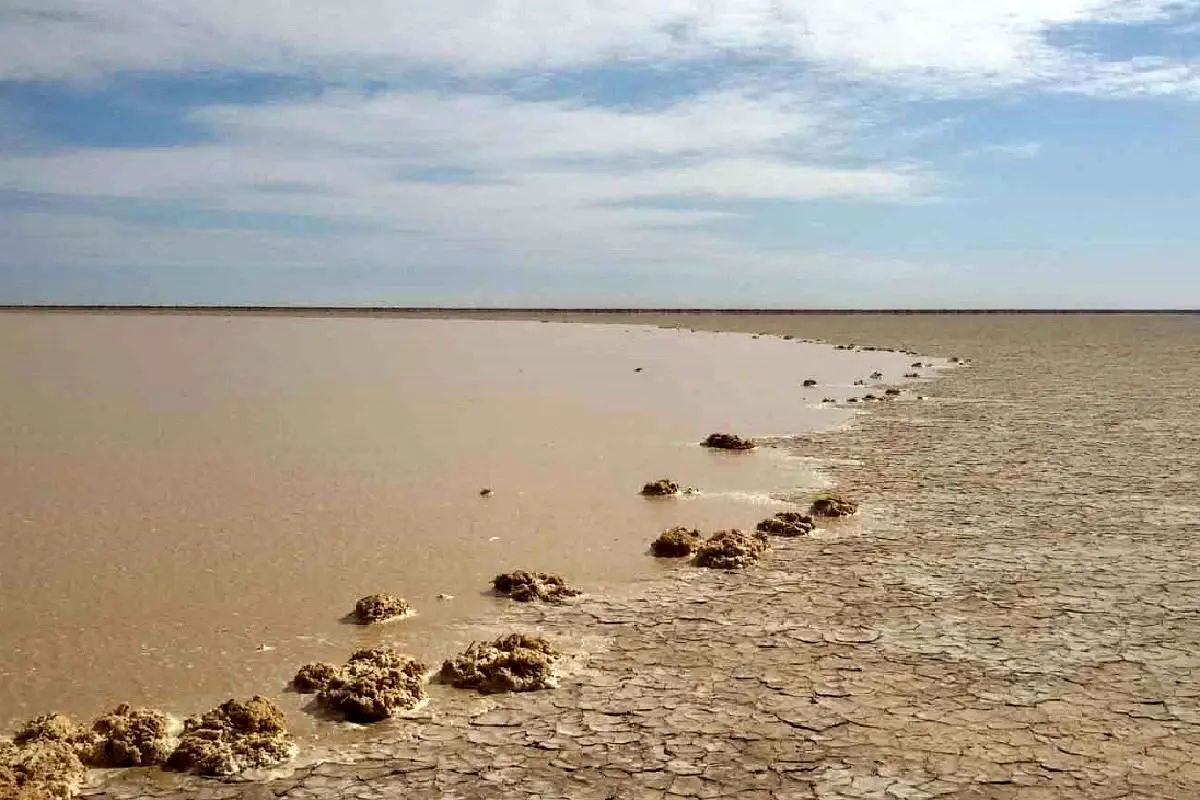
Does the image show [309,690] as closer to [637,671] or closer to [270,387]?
[637,671]

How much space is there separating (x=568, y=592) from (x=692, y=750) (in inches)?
107

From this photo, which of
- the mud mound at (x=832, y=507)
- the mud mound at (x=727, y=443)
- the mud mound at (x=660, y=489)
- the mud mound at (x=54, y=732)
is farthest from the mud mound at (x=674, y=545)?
the mud mound at (x=727, y=443)

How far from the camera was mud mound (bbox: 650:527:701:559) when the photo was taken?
8898 millimetres

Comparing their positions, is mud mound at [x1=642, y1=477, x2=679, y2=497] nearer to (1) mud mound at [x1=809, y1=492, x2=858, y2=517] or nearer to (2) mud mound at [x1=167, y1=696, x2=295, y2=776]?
(1) mud mound at [x1=809, y1=492, x2=858, y2=517]

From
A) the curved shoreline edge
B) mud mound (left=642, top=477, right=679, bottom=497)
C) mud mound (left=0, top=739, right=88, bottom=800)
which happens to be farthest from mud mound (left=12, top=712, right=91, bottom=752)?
mud mound (left=642, top=477, right=679, bottom=497)

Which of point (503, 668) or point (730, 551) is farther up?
point (730, 551)

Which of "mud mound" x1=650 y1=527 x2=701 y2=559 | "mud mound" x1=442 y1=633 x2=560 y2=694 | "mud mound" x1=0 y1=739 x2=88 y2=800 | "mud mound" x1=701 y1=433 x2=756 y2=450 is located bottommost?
"mud mound" x1=0 y1=739 x2=88 y2=800

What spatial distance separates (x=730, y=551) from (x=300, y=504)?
170 inches

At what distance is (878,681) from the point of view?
19.4ft

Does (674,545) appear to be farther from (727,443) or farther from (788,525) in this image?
(727,443)

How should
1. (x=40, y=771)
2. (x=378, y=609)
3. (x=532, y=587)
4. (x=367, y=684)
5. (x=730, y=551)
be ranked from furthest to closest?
(x=730, y=551) → (x=532, y=587) → (x=378, y=609) → (x=367, y=684) → (x=40, y=771)

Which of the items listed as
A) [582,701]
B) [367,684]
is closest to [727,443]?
[582,701]

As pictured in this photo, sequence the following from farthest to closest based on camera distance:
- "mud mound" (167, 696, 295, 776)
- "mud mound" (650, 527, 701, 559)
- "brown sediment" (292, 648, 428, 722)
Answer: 1. "mud mound" (650, 527, 701, 559)
2. "brown sediment" (292, 648, 428, 722)
3. "mud mound" (167, 696, 295, 776)

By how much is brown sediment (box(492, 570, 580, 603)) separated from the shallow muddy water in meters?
0.19
